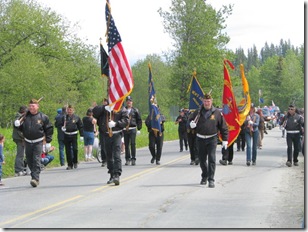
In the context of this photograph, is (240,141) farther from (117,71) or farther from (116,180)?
(116,180)

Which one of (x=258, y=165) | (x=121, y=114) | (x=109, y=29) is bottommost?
(x=258, y=165)

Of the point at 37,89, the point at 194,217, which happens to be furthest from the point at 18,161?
the point at 37,89

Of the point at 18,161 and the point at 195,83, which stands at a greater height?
the point at 195,83

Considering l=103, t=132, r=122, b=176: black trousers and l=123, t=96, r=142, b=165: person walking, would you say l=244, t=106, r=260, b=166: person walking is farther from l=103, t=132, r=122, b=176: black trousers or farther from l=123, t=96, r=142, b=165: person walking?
l=103, t=132, r=122, b=176: black trousers

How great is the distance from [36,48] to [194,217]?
1983 inches

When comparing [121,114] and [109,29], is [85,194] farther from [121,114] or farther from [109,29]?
[109,29]

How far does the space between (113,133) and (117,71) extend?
4.92 feet

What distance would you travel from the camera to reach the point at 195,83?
19016mm

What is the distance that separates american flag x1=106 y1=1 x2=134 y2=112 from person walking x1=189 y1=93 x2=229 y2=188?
174 centimetres

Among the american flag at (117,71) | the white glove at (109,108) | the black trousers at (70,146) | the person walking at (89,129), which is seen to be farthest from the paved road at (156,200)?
the person walking at (89,129)

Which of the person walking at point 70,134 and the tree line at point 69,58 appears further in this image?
the tree line at point 69,58

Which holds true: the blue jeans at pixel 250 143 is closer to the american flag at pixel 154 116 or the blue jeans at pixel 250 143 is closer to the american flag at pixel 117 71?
the american flag at pixel 154 116

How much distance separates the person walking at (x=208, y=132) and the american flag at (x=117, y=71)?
174 cm

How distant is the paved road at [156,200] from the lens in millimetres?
8922
